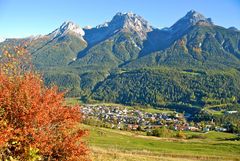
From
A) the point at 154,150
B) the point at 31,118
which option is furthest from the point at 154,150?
the point at 31,118

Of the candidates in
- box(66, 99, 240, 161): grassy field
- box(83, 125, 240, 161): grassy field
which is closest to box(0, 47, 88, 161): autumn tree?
box(66, 99, 240, 161): grassy field

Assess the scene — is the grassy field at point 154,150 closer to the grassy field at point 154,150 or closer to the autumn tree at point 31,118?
the grassy field at point 154,150

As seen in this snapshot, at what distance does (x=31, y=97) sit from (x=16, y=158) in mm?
2847

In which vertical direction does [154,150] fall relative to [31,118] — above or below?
below

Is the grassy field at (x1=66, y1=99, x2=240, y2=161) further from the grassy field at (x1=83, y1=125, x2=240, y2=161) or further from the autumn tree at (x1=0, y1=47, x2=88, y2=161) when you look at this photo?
the autumn tree at (x1=0, y1=47, x2=88, y2=161)

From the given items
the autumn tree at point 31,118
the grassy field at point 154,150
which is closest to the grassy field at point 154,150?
the grassy field at point 154,150

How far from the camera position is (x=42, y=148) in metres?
16.6

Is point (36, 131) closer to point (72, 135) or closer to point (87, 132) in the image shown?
point (72, 135)

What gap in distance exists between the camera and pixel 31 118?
16.0m

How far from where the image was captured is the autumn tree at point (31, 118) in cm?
1577

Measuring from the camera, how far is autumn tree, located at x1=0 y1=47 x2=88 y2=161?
1577cm

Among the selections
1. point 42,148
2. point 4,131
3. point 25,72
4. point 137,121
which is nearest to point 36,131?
point 42,148

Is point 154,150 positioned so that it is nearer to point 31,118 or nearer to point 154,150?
point 154,150

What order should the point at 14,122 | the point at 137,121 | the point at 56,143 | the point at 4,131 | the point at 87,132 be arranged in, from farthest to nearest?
the point at 137,121 → the point at 87,132 → the point at 56,143 → the point at 14,122 → the point at 4,131
